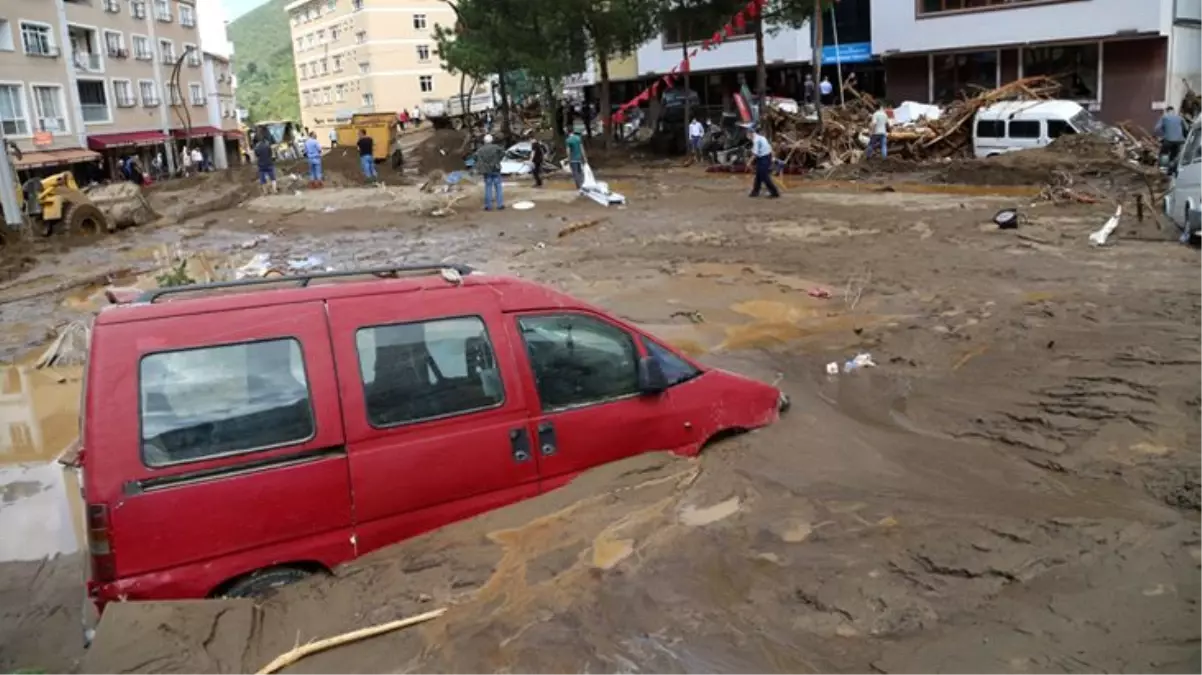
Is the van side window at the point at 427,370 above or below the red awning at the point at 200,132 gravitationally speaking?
below

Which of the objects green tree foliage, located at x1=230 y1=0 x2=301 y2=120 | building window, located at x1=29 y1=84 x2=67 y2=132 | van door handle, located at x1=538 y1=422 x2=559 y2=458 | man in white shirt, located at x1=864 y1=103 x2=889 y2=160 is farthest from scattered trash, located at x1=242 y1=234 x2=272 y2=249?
green tree foliage, located at x1=230 y1=0 x2=301 y2=120

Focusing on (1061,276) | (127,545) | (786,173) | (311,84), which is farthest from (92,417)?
(311,84)

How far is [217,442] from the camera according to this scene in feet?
→ 13.8

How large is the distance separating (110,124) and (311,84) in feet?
184

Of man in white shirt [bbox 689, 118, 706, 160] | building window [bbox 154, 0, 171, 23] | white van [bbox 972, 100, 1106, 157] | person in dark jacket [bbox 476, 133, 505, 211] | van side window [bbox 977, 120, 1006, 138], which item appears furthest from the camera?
building window [bbox 154, 0, 171, 23]

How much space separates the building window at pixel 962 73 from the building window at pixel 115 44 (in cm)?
3971

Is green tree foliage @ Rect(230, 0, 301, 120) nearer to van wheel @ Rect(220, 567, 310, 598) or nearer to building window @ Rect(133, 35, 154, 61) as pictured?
building window @ Rect(133, 35, 154, 61)

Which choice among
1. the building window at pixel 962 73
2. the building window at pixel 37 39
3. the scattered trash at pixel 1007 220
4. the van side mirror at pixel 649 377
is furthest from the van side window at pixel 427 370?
the building window at pixel 37 39

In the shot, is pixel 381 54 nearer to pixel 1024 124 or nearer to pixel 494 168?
pixel 494 168

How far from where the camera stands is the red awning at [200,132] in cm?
5688

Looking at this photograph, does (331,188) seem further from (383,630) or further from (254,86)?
(254,86)

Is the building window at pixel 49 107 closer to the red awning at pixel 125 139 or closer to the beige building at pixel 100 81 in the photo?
the beige building at pixel 100 81

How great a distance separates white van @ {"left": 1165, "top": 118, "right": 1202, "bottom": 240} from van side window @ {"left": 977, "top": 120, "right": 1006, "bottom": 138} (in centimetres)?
1042

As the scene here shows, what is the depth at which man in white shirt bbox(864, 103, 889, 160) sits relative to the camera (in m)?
25.5
